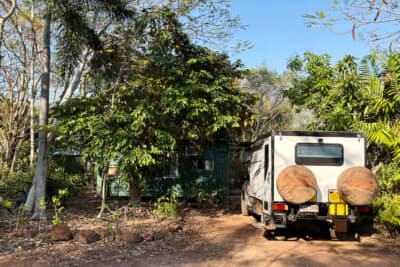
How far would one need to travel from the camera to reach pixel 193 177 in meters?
15.1

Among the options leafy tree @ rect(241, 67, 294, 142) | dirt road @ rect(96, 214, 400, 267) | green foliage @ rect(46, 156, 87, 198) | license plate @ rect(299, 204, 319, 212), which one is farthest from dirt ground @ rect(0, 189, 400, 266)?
leafy tree @ rect(241, 67, 294, 142)

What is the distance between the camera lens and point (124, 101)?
10.2 m

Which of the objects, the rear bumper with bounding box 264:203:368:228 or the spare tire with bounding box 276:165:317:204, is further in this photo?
the rear bumper with bounding box 264:203:368:228

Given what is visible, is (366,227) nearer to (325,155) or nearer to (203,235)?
(325,155)

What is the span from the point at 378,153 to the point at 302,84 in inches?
141

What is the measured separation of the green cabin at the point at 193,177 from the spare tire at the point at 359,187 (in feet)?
24.5

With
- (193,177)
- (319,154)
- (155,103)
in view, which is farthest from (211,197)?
(319,154)

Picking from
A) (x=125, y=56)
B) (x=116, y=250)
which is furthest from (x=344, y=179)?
(x=125, y=56)

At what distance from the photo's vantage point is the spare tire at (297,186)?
700 centimetres

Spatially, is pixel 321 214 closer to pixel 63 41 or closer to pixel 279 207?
pixel 279 207

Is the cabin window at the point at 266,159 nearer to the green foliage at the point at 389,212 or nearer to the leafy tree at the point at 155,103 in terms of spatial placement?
the leafy tree at the point at 155,103

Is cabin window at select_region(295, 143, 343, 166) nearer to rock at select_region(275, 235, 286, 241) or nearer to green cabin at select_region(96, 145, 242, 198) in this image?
rock at select_region(275, 235, 286, 241)

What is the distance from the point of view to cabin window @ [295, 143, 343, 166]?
7715 millimetres

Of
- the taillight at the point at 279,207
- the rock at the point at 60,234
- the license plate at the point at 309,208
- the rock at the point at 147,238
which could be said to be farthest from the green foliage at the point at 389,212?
the rock at the point at 60,234
